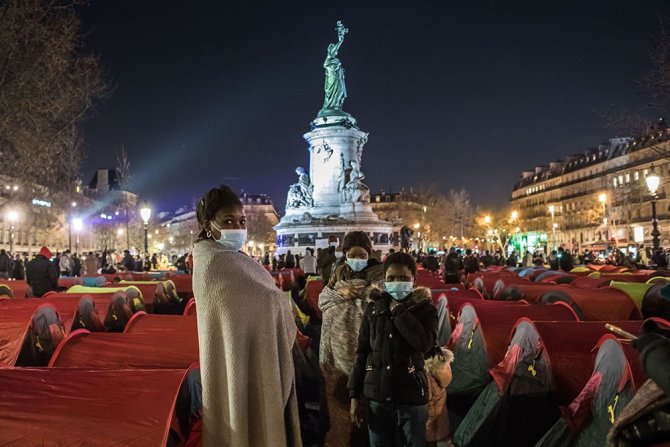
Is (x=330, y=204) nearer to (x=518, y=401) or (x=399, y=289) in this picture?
(x=518, y=401)

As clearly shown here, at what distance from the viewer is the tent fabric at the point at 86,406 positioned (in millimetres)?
3664

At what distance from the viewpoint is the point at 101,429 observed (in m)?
3.69

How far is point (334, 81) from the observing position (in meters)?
50.2

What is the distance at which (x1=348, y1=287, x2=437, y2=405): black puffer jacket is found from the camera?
4.72 m

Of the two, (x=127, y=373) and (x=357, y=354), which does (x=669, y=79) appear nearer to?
(x=357, y=354)

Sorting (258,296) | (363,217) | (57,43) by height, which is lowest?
(258,296)

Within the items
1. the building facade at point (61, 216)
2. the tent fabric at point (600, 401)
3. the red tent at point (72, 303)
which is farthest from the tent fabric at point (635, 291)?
the building facade at point (61, 216)

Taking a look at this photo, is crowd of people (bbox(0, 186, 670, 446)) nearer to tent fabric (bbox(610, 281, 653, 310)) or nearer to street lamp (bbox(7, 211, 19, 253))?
tent fabric (bbox(610, 281, 653, 310))

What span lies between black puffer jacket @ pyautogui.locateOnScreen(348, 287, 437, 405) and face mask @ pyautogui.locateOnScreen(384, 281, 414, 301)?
0.06 m

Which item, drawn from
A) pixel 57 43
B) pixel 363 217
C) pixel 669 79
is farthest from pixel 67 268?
pixel 669 79

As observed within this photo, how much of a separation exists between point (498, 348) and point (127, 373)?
17.4 feet

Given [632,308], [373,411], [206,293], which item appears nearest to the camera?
[206,293]

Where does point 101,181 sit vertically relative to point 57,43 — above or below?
above

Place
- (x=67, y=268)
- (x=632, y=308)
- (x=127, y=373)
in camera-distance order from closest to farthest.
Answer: (x=127, y=373)
(x=632, y=308)
(x=67, y=268)
